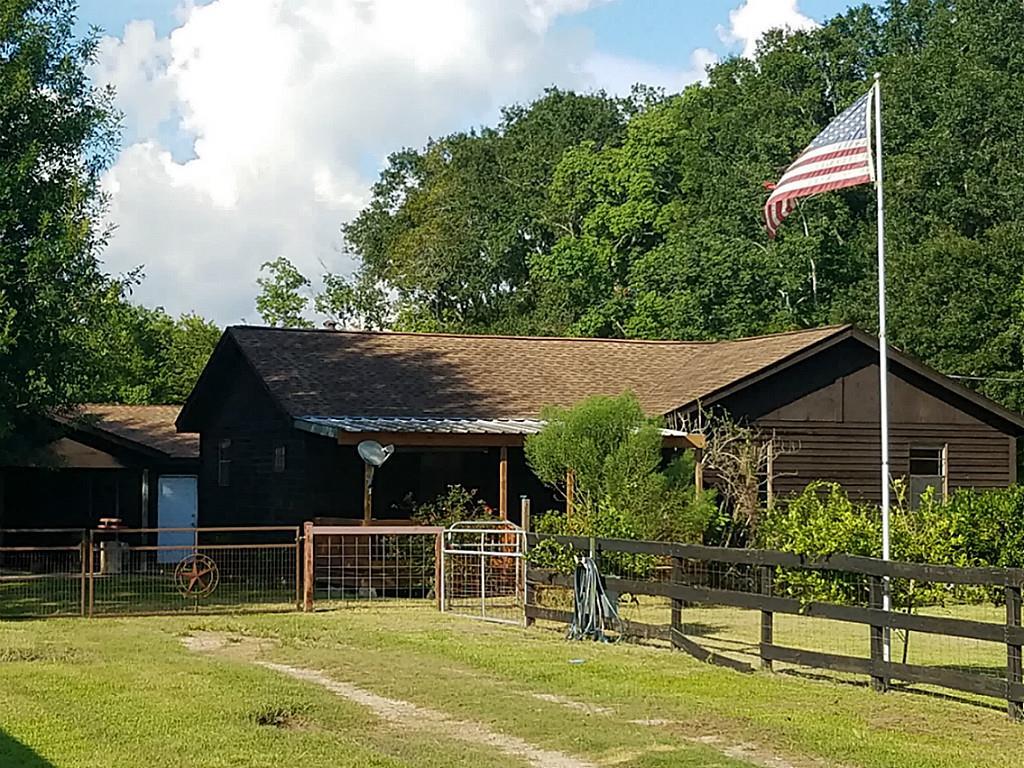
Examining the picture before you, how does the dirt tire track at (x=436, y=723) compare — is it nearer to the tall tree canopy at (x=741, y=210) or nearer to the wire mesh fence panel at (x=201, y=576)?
the wire mesh fence panel at (x=201, y=576)

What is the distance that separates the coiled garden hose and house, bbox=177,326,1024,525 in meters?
7.57

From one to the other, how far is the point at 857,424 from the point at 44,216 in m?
15.5

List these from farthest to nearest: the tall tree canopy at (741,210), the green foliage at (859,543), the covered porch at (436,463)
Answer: the tall tree canopy at (741,210) → the covered porch at (436,463) → the green foliage at (859,543)

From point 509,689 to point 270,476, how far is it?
614 inches

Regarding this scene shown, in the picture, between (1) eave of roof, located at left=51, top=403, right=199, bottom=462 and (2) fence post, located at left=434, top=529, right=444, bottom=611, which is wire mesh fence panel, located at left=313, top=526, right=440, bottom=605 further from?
(1) eave of roof, located at left=51, top=403, right=199, bottom=462

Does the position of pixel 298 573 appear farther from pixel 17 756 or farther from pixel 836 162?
pixel 17 756

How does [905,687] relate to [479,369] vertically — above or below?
below

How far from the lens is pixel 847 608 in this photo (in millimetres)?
12609

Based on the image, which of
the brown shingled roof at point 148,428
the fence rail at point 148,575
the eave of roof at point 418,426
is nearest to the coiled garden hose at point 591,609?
the fence rail at point 148,575

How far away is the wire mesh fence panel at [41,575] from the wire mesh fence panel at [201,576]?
0.34 metres

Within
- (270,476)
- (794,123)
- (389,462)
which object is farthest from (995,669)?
(794,123)

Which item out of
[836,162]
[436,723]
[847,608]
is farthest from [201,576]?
[847,608]

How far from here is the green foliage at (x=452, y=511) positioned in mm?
23453

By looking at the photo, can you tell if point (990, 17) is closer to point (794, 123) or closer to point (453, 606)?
point (794, 123)
